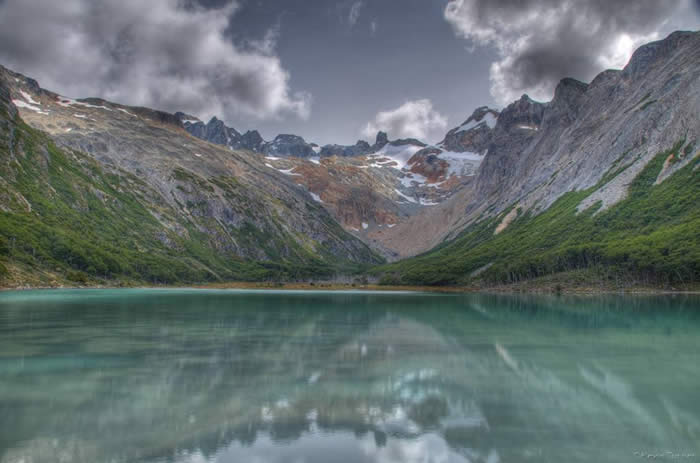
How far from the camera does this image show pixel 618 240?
12900 cm

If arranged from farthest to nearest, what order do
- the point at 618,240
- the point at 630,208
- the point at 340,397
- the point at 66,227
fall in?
1. the point at 66,227
2. the point at 630,208
3. the point at 618,240
4. the point at 340,397

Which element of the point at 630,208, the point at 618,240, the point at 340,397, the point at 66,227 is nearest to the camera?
the point at 340,397

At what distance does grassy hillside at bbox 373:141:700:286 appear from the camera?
363 feet

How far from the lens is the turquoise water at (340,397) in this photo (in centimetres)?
1532

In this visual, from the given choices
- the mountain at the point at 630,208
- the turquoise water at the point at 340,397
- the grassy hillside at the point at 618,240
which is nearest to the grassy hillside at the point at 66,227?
the turquoise water at the point at 340,397

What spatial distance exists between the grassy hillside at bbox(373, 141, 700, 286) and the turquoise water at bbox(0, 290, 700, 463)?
82.8m

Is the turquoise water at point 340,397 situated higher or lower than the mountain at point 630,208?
lower

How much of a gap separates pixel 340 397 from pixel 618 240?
13233 centimetres

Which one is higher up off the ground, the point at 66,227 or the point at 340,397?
the point at 66,227

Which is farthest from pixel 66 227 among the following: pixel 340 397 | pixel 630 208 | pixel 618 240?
pixel 630 208

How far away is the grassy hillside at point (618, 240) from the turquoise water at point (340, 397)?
272ft

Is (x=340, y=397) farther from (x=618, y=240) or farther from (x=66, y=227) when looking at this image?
(x=66, y=227)

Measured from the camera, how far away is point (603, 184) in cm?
16700

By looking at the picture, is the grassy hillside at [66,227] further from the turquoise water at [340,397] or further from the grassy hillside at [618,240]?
the grassy hillside at [618,240]
